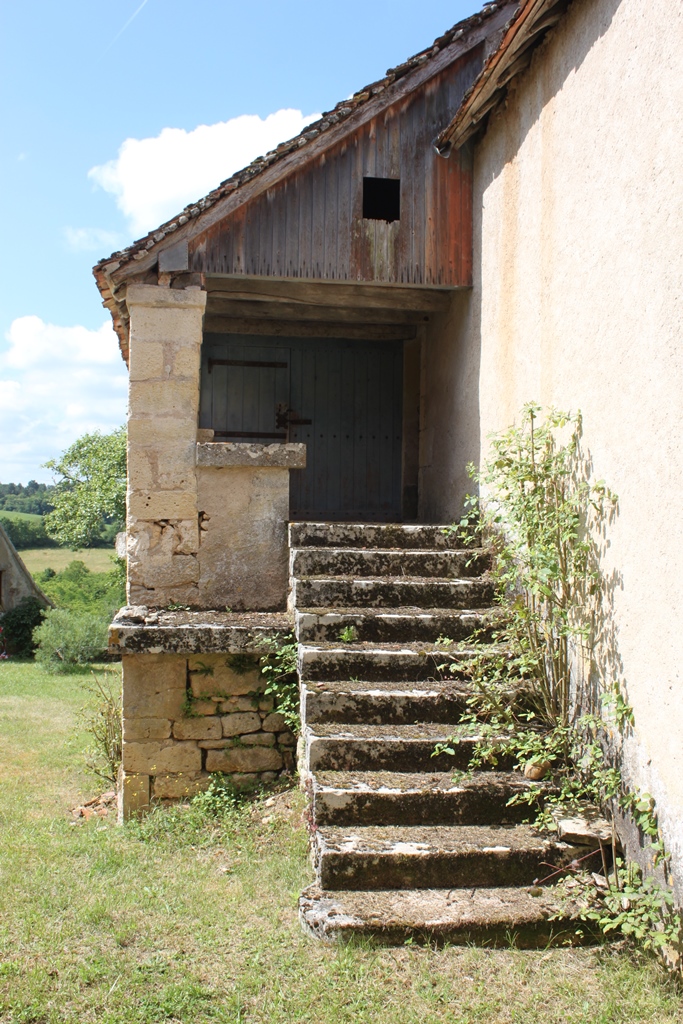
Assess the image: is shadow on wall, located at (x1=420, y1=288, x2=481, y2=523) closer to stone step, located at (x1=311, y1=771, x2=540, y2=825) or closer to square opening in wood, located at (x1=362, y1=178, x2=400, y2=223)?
square opening in wood, located at (x1=362, y1=178, x2=400, y2=223)

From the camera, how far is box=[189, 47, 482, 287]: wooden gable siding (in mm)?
6109

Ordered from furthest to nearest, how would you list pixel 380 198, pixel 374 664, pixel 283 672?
pixel 380 198, pixel 283 672, pixel 374 664

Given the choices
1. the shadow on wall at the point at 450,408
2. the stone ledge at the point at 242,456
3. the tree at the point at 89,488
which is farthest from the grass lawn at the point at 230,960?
the tree at the point at 89,488

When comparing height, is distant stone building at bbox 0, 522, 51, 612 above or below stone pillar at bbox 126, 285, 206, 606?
below

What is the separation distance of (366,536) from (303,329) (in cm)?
357

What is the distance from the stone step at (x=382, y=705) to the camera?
4.43 metres

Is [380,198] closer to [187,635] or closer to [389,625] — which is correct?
[389,625]

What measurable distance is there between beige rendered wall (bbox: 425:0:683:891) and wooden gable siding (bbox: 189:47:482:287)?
1.01 m

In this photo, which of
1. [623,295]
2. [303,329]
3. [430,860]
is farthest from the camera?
[303,329]

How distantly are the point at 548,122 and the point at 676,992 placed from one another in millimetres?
4471

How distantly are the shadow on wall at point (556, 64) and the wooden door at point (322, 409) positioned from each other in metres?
3.31

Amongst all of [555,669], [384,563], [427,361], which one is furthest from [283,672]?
[427,361]

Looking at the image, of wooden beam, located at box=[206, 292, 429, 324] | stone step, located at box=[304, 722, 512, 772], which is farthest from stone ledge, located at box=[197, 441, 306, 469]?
stone step, located at box=[304, 722, 512, 772]

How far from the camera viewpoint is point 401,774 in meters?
4.17
